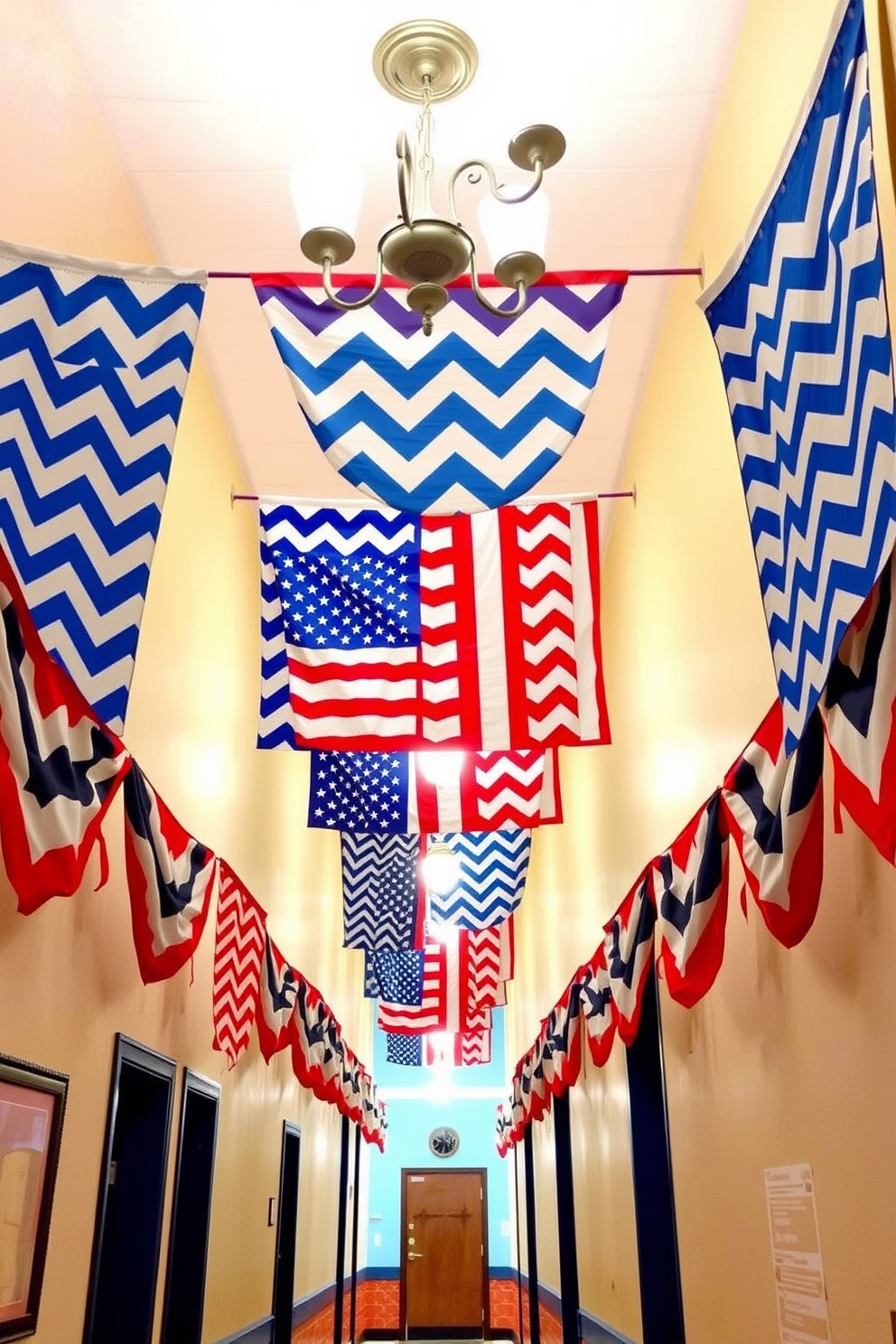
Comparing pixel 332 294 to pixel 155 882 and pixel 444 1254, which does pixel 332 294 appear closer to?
pixel 155 882

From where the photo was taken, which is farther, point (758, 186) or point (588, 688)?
point (588, 688)

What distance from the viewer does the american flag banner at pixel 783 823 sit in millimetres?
2373

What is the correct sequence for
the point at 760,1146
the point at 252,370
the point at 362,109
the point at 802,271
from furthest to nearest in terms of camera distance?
the point at 252,370 < the point at 362,109 < the point at 760,1146 < the point at 802,271

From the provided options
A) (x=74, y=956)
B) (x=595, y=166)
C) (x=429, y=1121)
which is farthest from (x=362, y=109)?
(x=429, y=1121)

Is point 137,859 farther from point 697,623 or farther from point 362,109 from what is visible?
point 362,109

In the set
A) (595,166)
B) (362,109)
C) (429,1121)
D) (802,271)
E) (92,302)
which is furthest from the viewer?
(429,1121)

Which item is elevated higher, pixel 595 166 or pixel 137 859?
pixel 595 166

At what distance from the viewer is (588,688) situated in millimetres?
4359

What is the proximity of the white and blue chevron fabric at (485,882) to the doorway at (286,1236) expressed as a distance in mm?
2085

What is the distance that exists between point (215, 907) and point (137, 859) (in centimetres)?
205

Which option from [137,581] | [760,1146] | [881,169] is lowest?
[760,1146]

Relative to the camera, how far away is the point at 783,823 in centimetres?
247

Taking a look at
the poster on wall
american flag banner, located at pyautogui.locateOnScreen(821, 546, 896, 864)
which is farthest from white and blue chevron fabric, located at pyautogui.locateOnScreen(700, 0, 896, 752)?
the poster on wall

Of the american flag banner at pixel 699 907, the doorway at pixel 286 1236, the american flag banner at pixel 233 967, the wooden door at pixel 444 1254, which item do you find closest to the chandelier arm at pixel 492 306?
the american flag banner at pixel 699 907
